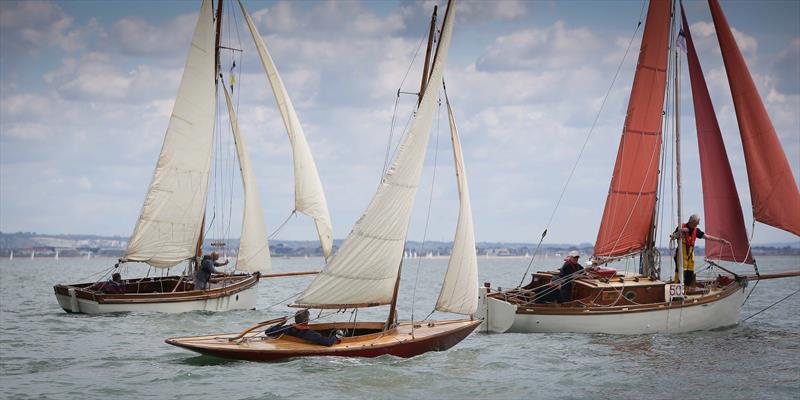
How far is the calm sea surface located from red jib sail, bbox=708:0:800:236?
13.3 feet

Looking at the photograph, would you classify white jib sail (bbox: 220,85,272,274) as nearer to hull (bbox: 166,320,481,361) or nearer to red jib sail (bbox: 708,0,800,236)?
hull (bbox: 166,320,481,361)

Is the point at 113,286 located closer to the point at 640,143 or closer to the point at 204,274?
the point at 204,274

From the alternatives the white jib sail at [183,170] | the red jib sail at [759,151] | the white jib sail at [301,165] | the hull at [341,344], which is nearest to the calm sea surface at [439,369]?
the hull at [341,344]

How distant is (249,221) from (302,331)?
16.1 metres

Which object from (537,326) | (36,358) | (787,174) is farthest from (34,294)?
(787,174)

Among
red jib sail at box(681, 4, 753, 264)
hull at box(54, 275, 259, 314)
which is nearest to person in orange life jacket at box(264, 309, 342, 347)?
hull at box(54, 275, 259, 314)

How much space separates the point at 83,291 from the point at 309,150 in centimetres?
1005

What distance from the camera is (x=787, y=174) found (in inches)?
1175

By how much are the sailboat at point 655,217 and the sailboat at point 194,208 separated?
9470mm

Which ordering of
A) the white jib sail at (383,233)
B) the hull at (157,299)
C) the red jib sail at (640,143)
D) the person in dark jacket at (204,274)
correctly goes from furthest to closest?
1. the person in dark jacket at (204,274)
2. the hull at (157,299)
3. the red jib sail at (640,143)
4. the white jib sail at (383,233)

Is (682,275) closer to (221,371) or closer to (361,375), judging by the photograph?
(361,375)

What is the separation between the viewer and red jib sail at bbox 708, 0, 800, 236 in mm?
29766

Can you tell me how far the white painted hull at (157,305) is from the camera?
3481 cm

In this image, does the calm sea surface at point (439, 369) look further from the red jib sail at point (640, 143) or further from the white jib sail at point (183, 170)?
the white jib sail at point (183, 170)
